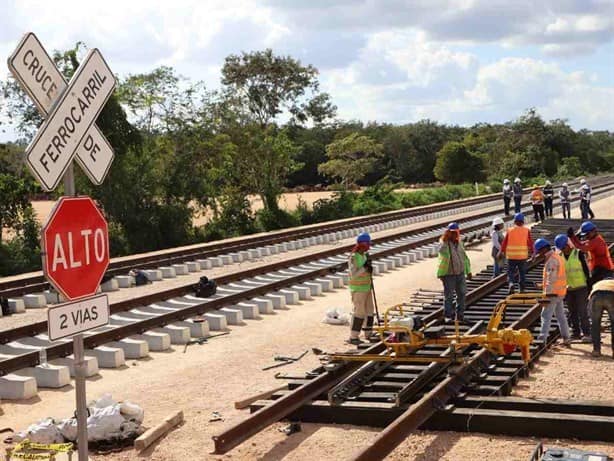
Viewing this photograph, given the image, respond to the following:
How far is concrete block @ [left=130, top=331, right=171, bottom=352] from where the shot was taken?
12.1 m

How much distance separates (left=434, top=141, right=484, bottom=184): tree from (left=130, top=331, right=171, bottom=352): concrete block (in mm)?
72716

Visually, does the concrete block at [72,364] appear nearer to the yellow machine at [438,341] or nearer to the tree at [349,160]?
the yellow machine at [438,341]

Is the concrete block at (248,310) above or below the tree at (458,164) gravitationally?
below

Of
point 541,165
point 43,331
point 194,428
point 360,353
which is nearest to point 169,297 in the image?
point 43,331

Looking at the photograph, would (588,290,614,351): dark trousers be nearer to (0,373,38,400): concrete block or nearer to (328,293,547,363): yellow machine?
(328,293,547,363): yellow machine

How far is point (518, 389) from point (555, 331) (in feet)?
10.8

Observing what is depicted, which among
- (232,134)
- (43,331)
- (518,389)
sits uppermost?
(232,134)

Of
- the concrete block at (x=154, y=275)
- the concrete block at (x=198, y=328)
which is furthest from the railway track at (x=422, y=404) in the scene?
the concrete block at (x=154, y=275)

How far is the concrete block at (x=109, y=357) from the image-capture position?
436 inches

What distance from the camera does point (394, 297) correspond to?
16672 mm

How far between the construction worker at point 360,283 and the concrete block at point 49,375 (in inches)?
167

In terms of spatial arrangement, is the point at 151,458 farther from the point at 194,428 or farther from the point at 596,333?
the point at 596,333

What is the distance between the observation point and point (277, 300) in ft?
51.3

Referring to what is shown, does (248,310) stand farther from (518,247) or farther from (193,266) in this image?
(193,266)
